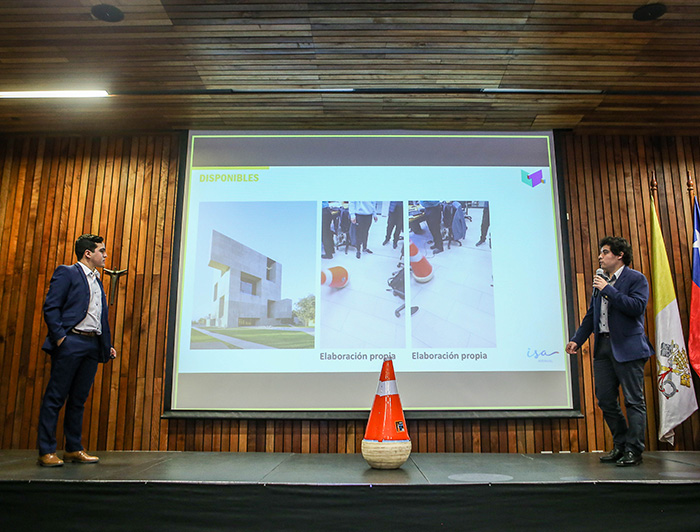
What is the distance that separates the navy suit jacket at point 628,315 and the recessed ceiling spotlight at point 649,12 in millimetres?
1597

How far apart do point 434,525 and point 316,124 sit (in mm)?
3380

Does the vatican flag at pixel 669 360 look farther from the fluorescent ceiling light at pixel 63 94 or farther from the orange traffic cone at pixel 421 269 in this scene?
the fluorescent ceiling light at pixel 63 94

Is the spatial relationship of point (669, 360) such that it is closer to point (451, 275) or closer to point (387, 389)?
point (451, 275)

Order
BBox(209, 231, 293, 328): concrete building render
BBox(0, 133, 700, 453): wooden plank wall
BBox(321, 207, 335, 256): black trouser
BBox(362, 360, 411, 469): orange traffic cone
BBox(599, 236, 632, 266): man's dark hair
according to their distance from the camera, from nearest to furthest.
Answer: BBox(362, 360, 411, 469): orange traffic cone < BBox(599, 236, 632, 266): man's dark hair < BBox(0, 133, 700, 453): wooden plank wall < BBox(209, 231, 293, 328): concrete building render < BBox(321, 207, 335, 256): black trouser

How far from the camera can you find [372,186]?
4586 mm

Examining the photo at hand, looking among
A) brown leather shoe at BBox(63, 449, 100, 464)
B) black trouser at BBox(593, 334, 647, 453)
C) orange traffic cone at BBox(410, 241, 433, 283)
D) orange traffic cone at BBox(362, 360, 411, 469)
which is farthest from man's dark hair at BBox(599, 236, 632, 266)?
brown leather shoe at BBox(63, 449, 100, 464)

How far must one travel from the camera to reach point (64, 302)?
339 cm

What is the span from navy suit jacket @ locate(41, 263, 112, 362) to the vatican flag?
4438mm

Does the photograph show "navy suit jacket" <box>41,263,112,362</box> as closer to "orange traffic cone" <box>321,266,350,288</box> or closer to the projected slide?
the projected slide

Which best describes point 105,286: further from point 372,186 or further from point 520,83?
point 520,83

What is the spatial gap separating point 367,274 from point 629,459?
230cm

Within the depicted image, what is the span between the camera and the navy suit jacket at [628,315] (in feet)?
10.5

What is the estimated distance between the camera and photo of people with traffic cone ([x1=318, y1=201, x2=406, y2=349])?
14.3 ft

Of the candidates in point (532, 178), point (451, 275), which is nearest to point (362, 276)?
point (451, 275)
